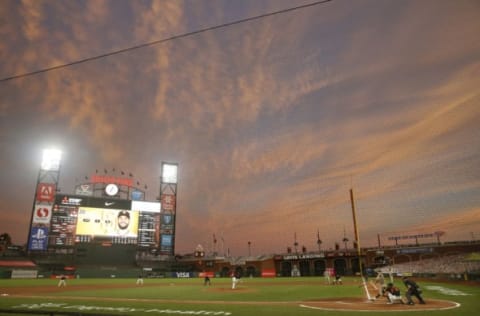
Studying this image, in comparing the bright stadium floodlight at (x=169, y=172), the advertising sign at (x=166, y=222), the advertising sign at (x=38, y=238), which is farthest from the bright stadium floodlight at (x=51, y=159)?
the advertising sign at (x=166, y=222)

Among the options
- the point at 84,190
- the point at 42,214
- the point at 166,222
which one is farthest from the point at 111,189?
the point at 166,222

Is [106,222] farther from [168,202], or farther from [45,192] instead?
[168,202]

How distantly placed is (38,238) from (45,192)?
8.68 m

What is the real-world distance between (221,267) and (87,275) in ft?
112

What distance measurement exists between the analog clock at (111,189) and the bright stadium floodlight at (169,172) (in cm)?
1214

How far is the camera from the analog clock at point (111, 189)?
69438 mm

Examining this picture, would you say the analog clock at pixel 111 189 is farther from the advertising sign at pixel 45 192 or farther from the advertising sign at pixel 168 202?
the advertising sign at pixel 168 202

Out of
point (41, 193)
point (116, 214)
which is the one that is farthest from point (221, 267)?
point (41, 193)

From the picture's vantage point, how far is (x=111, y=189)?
6988 cm

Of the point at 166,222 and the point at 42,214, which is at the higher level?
the point at 42,214

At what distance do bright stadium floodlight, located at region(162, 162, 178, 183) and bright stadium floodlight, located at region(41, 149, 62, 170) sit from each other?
2247cm

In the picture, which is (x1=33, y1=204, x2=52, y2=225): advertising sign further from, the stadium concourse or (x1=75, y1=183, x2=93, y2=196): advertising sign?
the stadium concourse

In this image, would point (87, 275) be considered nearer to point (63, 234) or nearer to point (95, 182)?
point (63, 234)

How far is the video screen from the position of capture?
64.4m
